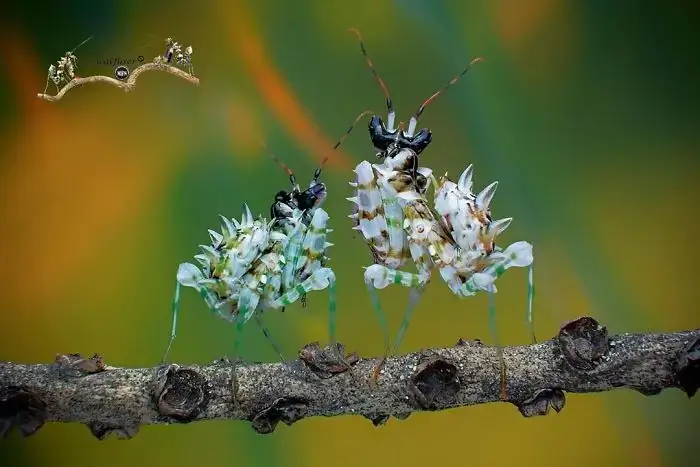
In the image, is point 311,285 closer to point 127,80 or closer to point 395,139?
point 395,139

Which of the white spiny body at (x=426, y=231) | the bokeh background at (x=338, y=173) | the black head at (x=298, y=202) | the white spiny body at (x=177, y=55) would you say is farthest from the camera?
the white spiny body at (x=177, y=55)

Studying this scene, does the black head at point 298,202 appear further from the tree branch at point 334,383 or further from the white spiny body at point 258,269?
the tree branch at point 334,383

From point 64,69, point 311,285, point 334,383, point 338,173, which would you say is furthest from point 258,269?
point 64,69

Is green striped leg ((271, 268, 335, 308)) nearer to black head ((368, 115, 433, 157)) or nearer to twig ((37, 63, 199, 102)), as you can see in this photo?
black head ((368, 115, 433, 157))

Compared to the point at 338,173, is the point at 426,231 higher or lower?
lower

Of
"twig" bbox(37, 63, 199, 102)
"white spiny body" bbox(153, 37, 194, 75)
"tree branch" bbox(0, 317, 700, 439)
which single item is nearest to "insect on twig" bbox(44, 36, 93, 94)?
"twig" bbox(37, 63, 199, 102)

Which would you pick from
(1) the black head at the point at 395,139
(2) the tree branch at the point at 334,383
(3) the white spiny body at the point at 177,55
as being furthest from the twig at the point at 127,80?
(2) the tree branch at the point at 334,383
